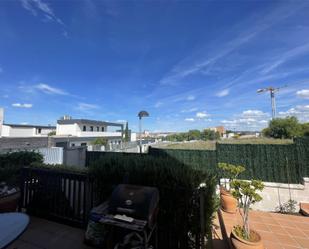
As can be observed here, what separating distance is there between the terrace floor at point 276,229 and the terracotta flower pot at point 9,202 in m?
3.76

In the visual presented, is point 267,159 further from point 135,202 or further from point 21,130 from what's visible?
point 21,130

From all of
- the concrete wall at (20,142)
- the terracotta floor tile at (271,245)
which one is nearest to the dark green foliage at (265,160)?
the terracotta floor tile at (271,245)

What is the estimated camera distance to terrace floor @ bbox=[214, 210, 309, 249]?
9.32 feet

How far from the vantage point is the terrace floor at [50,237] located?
2.37 metres

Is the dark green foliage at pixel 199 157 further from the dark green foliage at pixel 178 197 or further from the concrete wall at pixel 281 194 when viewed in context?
the dark green foliage at pixel 178 197

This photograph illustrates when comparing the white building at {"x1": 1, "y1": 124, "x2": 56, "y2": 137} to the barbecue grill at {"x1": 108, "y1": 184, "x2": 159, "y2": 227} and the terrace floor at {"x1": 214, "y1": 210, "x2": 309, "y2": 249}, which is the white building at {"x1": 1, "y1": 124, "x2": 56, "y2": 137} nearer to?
the barbecue grill at {"x1": 108, "y1": 184, "x2": 159, "y2": 227}

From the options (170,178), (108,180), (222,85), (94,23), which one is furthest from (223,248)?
(222,85)

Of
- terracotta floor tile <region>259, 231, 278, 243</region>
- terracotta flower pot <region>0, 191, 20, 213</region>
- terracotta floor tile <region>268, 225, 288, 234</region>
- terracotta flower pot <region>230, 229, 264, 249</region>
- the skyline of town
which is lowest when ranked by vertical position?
terracotta floor tile <region>268, 225, 288, 234</region>

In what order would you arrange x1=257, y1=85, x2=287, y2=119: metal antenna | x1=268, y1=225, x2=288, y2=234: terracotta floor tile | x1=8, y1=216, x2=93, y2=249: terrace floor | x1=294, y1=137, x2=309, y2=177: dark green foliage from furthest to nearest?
x1=257, y1=85, x2=287, y2=119: metal antenna
x1=294, y1=137, x2=309, y2=177: dark green foliage
x1=268, y1=225, x2=288, y2=234: terracotta floor tile
x1=8, y1=216, x2=93, y2=249: terrace floor

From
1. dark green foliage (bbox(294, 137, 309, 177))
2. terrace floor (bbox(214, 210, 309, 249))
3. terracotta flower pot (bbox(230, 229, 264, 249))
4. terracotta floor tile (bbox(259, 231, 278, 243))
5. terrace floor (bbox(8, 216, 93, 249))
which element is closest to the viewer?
terracotta flower pot (bbox(230, 229, 264, 249))

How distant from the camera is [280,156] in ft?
23.7

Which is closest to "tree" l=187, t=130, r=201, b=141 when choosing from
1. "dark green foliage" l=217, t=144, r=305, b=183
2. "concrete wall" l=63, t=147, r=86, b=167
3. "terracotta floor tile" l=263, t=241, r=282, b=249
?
"concrete wall" l=63, t=147, r=86, b=167

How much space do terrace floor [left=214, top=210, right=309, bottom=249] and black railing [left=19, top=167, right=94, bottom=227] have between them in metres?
2.43

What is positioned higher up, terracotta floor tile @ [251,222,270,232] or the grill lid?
the grill lid
